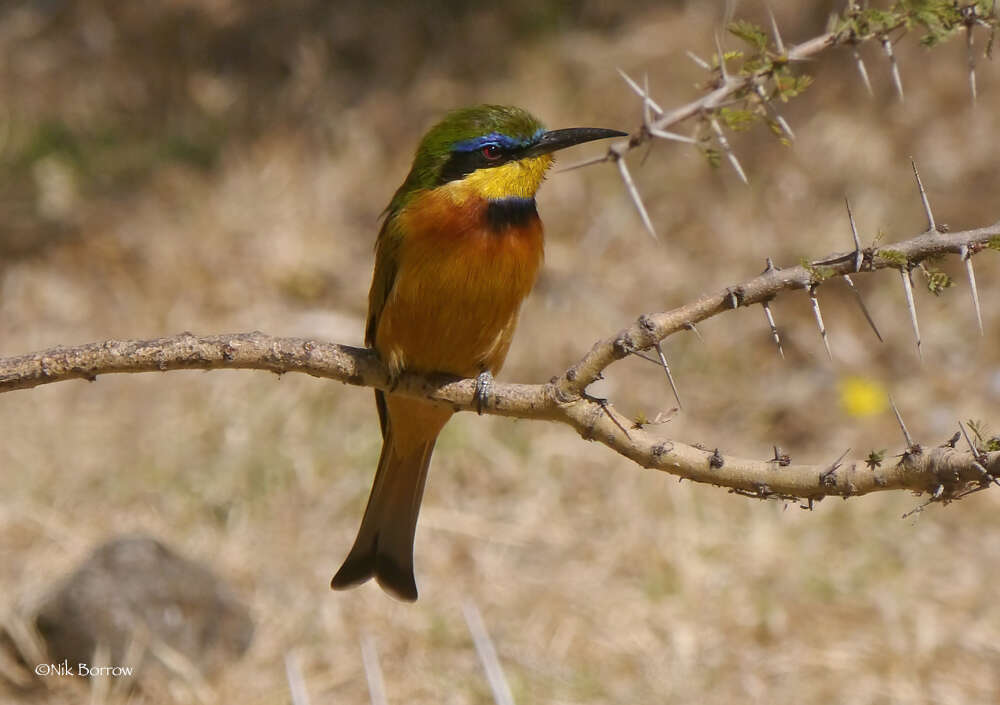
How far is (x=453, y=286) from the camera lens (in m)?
3.24

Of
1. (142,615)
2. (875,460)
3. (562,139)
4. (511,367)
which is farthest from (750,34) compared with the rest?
(511,367)

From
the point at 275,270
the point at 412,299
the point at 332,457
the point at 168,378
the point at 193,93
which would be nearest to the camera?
the point at 412,299

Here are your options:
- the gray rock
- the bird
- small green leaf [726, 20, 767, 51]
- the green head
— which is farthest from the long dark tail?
small green leaf [726, 20, 767, 51]

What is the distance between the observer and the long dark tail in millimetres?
3547

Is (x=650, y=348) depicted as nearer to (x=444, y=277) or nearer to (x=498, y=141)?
(x=444, y=277)

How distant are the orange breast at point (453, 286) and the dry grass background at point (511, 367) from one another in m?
1.33

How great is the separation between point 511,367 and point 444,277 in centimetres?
302

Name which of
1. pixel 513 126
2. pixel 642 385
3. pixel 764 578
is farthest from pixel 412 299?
pixel 642 385

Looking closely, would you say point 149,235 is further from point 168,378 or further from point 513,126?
point 513,126

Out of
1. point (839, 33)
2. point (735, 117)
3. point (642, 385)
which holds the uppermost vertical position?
point (642, 385)

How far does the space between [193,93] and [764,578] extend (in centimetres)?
521

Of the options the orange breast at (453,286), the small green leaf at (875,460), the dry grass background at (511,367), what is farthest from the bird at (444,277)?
the small green leaf at (875,460)

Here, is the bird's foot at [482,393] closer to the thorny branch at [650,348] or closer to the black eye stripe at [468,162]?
the thorny branch at [650,348]

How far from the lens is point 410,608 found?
15.8 feet
